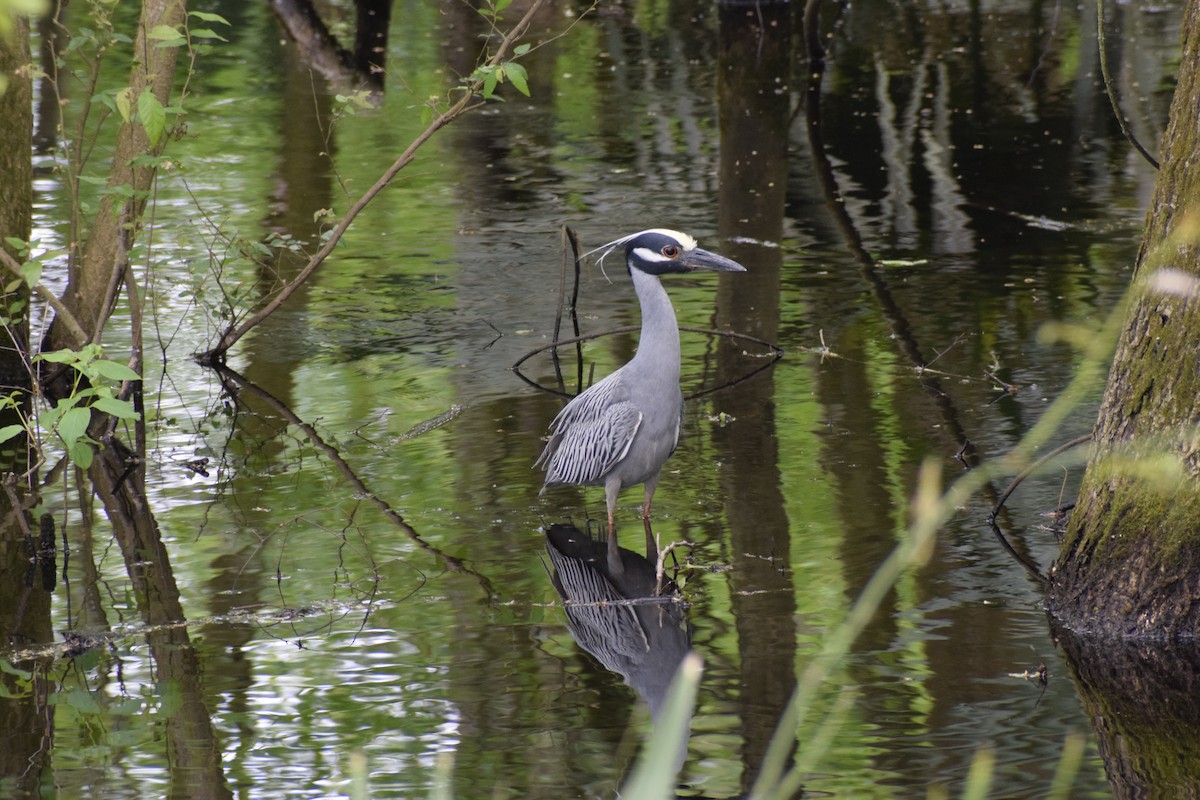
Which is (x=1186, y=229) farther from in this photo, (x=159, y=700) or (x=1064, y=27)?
(x=1064, y=27)

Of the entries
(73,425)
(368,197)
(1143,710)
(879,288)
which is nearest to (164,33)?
(368,197)

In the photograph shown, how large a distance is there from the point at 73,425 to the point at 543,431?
2.58 m

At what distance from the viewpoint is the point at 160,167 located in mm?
6766

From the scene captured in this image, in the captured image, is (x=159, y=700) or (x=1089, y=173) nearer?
(x=159, y=700)

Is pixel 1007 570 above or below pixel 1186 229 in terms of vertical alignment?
below

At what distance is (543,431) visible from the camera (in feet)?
24.4

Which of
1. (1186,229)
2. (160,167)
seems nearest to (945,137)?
(160,167)

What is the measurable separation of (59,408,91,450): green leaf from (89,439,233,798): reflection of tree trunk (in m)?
0.69

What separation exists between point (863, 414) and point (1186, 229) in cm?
509

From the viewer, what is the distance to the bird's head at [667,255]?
604cm

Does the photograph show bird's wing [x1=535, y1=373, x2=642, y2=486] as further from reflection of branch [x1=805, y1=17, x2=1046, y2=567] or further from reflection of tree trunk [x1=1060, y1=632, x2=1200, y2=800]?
reflection of tree trunk [x1=1060, y1=632, x2=1200, y2=800]

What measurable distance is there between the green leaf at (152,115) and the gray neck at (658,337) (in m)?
1.92

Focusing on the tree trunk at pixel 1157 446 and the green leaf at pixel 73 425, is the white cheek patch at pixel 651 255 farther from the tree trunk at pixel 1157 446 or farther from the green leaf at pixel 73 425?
the green leaf at pixel 73 425

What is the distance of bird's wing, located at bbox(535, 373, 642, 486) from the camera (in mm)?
5883
